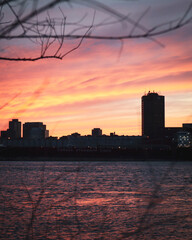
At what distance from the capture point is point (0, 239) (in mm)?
14758

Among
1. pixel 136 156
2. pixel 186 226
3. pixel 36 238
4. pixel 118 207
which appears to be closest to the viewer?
pixel 36 238

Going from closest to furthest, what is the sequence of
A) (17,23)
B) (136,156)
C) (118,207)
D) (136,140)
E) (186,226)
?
1. (17,23)
2. (186,226)
3. (118,207)
4. (136,156)
5. (136,140)

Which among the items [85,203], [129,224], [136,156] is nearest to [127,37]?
[129,224]

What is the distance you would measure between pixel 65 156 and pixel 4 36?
134281mm

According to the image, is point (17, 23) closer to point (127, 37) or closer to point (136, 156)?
point (127, 37)

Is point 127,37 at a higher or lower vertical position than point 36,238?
higher

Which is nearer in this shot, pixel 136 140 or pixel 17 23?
pixel 17 23

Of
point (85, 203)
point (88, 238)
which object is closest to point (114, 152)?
point (85, 203)

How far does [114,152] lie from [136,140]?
34.7 meters

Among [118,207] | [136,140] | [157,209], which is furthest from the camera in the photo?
[136,140]

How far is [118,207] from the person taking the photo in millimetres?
23953

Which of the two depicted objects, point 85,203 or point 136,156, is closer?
point 85,203

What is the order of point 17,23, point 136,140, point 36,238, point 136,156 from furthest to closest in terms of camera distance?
point 136,140
point 136,156
point 36,238
point 17,23

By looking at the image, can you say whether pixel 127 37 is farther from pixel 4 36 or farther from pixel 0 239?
pixel 0 239
